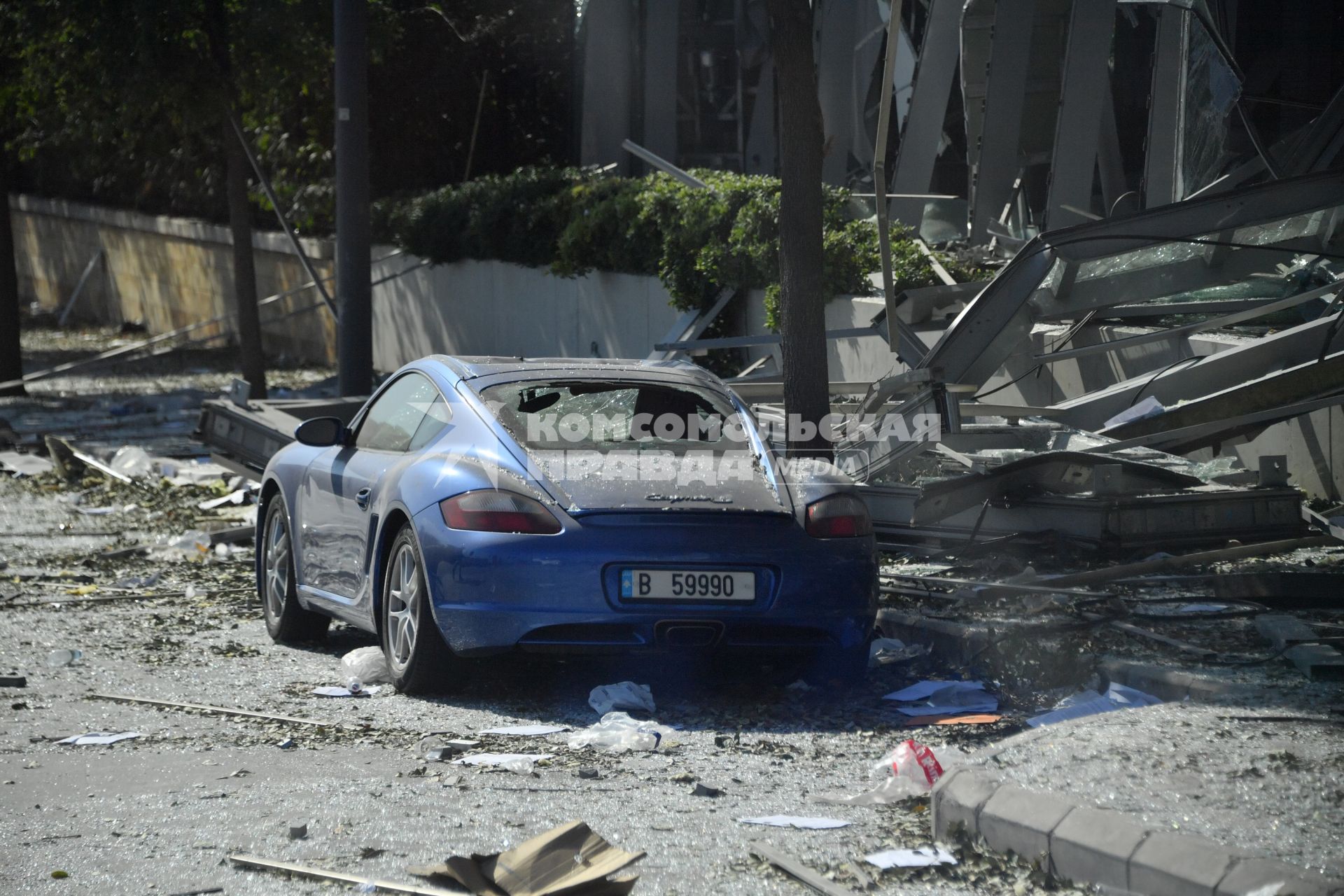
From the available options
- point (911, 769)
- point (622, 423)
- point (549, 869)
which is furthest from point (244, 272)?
point (549, 869)

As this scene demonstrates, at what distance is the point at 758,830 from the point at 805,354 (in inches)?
186

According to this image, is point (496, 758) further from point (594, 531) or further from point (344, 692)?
point (344, 692)

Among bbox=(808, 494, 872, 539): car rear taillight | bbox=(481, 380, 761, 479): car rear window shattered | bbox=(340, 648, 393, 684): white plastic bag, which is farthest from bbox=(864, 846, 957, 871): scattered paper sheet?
bbox=(340, 648, 393, 684): white plastic bag

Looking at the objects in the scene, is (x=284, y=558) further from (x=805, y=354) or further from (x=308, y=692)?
(x=805, y=354)

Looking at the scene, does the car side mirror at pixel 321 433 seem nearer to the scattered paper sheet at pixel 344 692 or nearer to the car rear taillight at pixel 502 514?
the scattered paper sheet at pixel 344 692

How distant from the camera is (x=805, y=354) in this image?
362 inches

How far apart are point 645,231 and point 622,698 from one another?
37.7ft

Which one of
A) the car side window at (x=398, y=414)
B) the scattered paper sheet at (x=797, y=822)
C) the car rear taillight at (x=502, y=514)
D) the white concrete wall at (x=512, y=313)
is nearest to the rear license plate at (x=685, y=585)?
the car rear taillight at (x=502, y=514)

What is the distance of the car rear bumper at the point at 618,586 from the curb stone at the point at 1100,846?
1695 millimetres

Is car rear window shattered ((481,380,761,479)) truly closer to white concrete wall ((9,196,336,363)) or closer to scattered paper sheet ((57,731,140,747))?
scattered paper sheet ((57,731,140,747))

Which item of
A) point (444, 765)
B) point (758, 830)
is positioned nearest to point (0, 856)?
point (444, 765)

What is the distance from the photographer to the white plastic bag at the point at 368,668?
23.6 feet

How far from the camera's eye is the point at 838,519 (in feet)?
21.8

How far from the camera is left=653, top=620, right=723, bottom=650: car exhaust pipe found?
6391 millimetres
